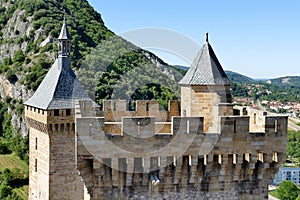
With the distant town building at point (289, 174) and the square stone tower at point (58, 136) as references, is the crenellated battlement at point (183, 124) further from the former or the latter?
the distant town building at point (289, 174)

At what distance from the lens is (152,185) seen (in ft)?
39.0

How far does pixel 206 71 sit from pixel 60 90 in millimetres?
16594

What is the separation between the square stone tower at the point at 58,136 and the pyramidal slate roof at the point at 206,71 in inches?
586

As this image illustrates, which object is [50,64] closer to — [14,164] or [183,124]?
[14,164]

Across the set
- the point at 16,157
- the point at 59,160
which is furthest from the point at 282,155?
the point at 16,157

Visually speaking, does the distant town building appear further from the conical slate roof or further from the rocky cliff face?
the conical slate roof

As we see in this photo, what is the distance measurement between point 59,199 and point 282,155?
1924 centimetres

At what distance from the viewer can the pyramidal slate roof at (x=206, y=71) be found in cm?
1480

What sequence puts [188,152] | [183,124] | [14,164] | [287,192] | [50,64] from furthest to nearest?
[287,192]
[50,64]
[14,164]
[188,152]
[183,124]

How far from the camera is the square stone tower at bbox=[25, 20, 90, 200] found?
93.1 ft

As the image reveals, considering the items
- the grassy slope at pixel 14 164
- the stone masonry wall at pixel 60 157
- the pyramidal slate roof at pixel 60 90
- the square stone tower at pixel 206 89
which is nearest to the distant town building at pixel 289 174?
the grassy slope at pixel 14 164

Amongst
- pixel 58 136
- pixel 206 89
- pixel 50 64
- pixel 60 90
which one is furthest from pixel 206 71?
pixel 50 64

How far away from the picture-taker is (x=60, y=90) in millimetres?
29625

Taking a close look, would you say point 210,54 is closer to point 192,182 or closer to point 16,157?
point 192,182
